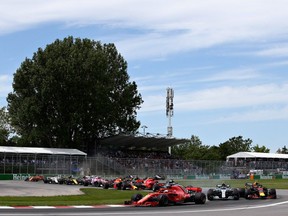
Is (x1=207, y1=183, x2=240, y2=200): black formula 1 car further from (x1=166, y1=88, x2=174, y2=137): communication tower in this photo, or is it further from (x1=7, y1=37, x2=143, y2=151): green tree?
(x1=166, y1=88, x2=174, y2=137): communication tower

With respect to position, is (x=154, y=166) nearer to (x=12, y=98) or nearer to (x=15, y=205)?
(x=12, y=98)

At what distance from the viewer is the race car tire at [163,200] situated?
2656 centimetres

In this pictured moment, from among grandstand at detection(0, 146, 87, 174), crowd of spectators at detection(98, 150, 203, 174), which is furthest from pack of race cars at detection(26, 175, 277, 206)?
crowd of spectators at detection(98, 150, 203, 174)

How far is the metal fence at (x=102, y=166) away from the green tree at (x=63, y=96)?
9.76 meters

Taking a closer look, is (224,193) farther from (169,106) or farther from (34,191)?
(169,106)

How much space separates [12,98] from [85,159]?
20.0 metres

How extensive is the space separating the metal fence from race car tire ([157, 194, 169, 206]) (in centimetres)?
4042

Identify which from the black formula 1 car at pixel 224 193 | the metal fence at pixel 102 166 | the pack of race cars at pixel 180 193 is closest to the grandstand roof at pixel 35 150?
the metal fence at pixel 102 166

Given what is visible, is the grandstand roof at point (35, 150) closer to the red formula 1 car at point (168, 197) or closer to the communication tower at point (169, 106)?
the communication tower at point (169, 106)

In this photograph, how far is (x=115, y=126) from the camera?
87.0 metres

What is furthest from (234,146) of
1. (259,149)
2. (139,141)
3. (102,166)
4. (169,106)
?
(102,166)

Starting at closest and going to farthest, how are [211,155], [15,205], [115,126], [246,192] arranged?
[15,205], [246,192], [115,126], [211,155]

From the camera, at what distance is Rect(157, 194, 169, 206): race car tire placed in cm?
2656

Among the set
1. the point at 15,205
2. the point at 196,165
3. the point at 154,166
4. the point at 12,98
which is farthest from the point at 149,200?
the point at 12,98
